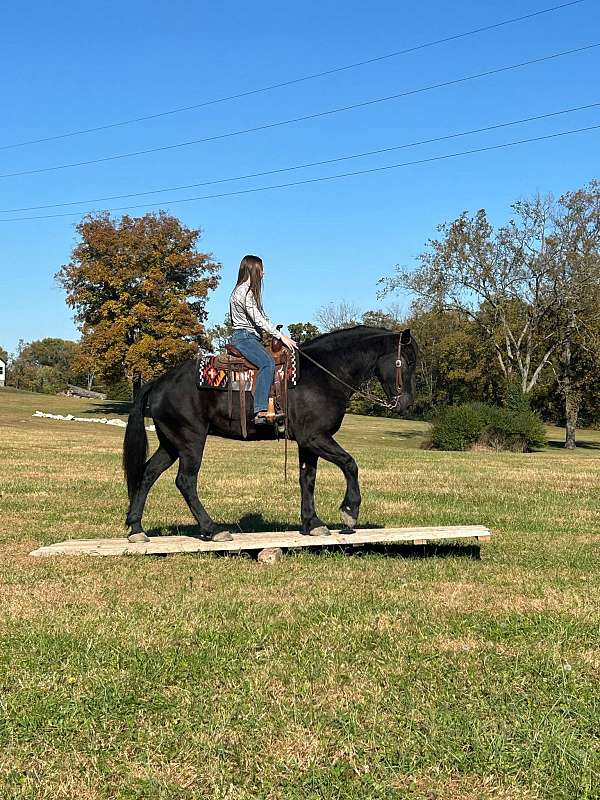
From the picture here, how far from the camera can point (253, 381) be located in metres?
9.34

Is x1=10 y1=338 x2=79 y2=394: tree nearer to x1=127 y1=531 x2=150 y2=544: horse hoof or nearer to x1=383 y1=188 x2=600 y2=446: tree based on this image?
x1=383 y1=188 x2=600 y2=446: tree

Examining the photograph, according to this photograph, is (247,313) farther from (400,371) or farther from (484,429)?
(484,429)

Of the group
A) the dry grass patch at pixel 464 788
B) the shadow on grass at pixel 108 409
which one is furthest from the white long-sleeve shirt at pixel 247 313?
the shadow on grass at pixel 108 409

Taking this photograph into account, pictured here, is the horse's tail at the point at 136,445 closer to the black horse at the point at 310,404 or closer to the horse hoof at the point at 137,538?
the black horse at the point at 310,404

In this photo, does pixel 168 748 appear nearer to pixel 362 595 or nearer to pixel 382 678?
pixel 382 678

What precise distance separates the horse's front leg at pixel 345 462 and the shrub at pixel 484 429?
2857cm

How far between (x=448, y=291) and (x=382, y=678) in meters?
44.1

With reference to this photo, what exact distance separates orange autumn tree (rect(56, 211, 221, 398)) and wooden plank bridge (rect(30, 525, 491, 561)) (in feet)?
147

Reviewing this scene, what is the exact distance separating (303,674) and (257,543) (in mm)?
3773

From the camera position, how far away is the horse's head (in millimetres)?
9344

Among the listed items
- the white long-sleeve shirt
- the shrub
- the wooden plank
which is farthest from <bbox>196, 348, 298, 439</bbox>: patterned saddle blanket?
the shrub

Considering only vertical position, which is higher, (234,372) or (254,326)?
(254,326)

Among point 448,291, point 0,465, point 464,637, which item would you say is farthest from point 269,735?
point 448,291

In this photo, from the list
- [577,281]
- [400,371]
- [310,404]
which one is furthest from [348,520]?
[577,281]
